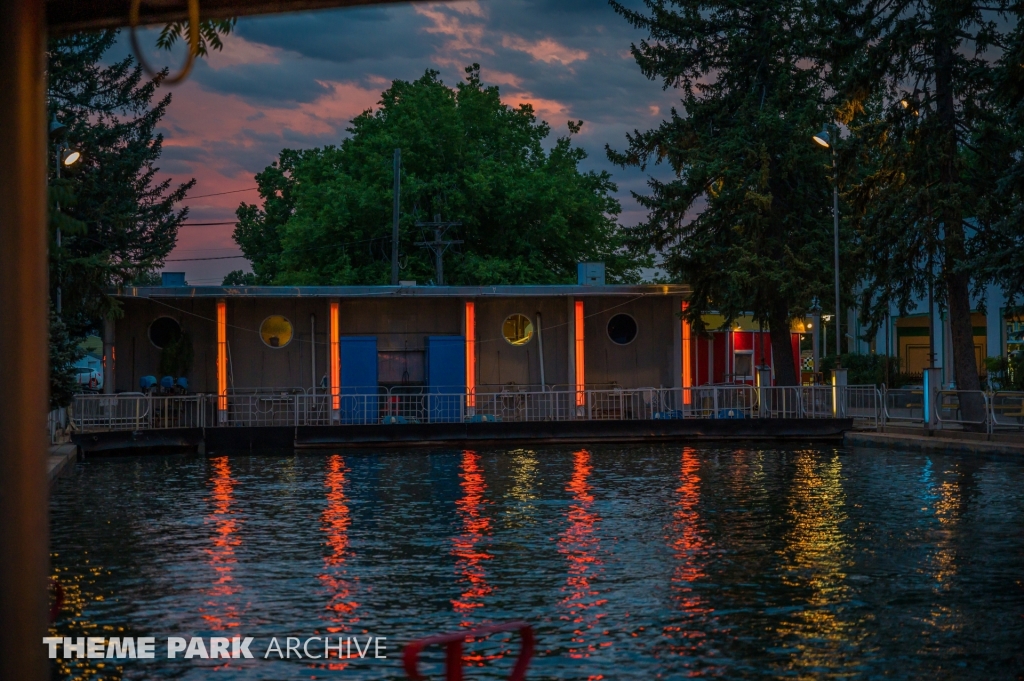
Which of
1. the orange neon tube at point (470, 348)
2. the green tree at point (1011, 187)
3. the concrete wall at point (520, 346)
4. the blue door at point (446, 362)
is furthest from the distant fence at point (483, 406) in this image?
the green tree at point (1011, 187)

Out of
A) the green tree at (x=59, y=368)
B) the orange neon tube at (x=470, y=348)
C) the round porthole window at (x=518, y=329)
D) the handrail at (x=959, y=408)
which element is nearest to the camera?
the handrail at (x=959, y=408)

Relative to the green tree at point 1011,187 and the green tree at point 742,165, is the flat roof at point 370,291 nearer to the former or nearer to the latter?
the green tree at point 742,165

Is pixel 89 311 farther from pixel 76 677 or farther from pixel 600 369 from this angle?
pixel 76 677

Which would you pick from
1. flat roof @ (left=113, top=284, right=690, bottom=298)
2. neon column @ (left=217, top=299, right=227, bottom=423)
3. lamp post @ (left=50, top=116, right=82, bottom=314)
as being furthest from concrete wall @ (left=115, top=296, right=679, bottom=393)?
lamp post @ (left=50, top=116, right=82, bottom=314)

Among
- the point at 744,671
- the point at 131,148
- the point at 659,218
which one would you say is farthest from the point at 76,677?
the point at 131,148

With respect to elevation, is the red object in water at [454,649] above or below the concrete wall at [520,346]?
below

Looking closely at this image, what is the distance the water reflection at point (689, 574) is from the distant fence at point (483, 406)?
13.7 metres

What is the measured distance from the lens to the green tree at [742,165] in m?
39.4

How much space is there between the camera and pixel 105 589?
40.4 feet

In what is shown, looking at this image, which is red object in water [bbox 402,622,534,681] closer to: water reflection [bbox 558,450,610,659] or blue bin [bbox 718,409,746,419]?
water reflection [bbox 558,450,610,659]

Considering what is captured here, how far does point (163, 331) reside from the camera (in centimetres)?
3700

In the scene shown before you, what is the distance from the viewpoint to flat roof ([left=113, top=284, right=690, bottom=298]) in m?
34.9

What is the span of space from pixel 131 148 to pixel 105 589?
1710 inches

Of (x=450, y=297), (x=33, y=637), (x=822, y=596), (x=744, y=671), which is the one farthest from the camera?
(x=450, y=297)
